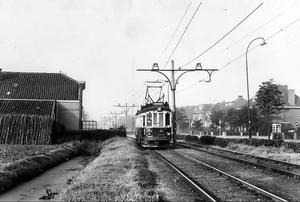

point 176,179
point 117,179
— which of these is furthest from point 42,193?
point 176,179

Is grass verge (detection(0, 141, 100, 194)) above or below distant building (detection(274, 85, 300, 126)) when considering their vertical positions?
below

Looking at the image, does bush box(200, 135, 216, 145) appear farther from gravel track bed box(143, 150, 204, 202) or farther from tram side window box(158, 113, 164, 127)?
gravel track bed box(143, 150, 204, 202)

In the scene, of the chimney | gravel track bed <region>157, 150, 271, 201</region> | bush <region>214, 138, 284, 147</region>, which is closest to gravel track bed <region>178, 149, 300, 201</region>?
gravel track bed <region>157, 150, 271, 201</region>

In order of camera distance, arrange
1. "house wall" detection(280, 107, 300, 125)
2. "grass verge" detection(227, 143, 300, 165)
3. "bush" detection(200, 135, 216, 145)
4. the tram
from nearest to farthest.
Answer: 1. "grass verge" detection(227, 143, 300, 165)
2. the tram
3. "bush" detection(200, 135, 216, 145)
4. "house wall" detection(280, 107, 300, 125)

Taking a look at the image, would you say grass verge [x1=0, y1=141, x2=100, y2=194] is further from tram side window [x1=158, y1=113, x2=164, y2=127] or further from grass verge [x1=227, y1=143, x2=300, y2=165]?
grass verge [x1=227, y1=143, x2=300, y2=165]

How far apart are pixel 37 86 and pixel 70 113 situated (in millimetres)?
5575

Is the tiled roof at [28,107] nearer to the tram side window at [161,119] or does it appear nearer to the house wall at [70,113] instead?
the house wall at [70,113]

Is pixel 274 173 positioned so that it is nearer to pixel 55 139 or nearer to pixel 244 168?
pixel 244 168

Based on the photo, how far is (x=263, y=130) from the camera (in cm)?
5803

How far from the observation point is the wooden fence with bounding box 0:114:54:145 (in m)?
28.4

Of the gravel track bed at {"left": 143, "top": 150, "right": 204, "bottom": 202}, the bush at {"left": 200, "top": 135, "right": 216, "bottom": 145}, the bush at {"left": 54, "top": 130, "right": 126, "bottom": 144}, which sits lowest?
the gravel track bed at {"left": 143, "top": 150, "right": 204, "bottom": 202}

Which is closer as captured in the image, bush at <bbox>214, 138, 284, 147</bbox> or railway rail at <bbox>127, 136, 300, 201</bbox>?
railway rail at <bbox>127, 136, 300, 201</bbox>

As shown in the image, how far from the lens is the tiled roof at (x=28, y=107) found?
113 feet

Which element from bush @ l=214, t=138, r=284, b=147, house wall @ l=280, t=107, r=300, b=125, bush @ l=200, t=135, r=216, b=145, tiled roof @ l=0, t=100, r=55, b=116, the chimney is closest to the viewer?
bush @ l=214, t=138, r=284, b=147
